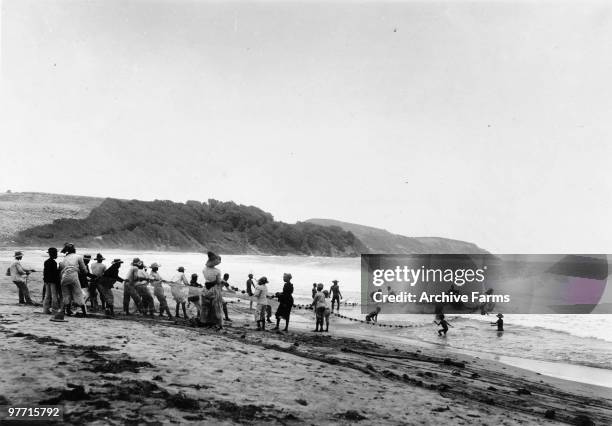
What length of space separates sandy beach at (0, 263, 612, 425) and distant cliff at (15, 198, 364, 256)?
204 feet

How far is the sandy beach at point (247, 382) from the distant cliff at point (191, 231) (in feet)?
204

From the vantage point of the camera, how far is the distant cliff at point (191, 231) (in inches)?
2950

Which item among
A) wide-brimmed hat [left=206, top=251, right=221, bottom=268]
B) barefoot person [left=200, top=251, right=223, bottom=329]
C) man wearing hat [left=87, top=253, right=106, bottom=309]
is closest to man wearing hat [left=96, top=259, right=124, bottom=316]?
man wearing hat [left=87, top=253, right=106, bottom=309]

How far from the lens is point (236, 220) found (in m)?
112

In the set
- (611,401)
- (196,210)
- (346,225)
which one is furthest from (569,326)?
(346,225)

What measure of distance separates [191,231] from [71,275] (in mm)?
84397

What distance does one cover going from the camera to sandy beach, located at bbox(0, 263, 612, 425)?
20.5ft

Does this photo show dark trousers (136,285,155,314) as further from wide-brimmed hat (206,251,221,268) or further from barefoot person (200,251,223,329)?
wide-brimmed hat (206,251,221,268)

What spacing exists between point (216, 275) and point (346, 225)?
18173 centimetres

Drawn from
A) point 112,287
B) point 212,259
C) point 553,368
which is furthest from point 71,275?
point 553,368

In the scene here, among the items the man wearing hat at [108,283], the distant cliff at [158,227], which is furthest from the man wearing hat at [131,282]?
the distant cliff at [158,227]

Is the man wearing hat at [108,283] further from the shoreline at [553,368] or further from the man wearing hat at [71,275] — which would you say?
the shoreline at [553,368]

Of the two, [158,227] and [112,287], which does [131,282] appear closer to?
[112,287]

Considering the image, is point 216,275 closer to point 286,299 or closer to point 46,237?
point 286,299
